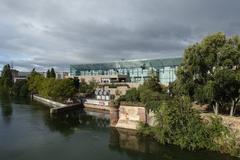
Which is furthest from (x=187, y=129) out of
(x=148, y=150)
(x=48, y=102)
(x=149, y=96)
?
(x=48, y=102)

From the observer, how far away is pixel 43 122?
41656 millimetres

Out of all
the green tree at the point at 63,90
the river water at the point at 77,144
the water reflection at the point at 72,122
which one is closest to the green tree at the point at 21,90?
the green tree at the point at 63,90

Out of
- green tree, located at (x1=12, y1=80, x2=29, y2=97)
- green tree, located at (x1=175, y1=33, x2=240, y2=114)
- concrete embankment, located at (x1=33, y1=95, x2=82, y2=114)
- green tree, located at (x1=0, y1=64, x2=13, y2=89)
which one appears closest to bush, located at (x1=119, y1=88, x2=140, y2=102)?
green tree, located at (x1=175, y1=33, x2=240, y2=114)

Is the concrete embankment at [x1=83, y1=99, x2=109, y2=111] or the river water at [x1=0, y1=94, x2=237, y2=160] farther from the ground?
the concrete embankment at [x1=83, y1=99, x2=109, y2=111]

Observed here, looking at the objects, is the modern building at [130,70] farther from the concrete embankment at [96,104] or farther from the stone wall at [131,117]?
the stone wall at [131,117]

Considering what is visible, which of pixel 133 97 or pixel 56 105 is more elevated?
pixel 133 97

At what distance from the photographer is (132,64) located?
297ft

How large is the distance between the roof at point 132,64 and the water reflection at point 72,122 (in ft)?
111

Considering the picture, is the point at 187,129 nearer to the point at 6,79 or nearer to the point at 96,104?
the point at 96,104

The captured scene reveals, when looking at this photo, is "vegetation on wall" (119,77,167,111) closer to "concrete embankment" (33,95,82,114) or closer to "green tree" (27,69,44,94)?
"concrete embankment" (33,95,82,114)

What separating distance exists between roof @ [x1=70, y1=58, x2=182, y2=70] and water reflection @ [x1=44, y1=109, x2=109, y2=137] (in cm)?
3384

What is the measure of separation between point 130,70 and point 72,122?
170ft

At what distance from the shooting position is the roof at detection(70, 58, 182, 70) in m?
79.5

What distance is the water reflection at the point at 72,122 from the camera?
37.3m
